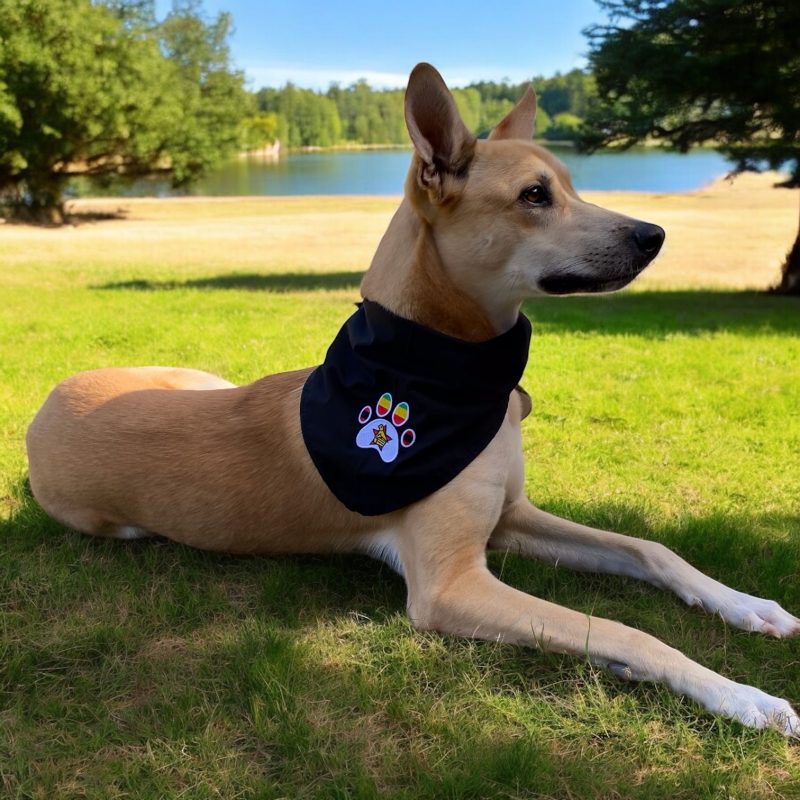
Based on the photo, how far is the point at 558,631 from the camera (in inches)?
118

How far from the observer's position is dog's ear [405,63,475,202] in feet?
10.5

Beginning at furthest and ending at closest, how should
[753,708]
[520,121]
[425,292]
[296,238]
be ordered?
[296,238] → [520,121] → [425,292] → [753,708]

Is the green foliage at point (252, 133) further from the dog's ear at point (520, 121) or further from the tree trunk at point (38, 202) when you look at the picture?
the dog's ear at point (520, 121)

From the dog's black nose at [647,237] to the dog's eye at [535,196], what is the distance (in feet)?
1.35

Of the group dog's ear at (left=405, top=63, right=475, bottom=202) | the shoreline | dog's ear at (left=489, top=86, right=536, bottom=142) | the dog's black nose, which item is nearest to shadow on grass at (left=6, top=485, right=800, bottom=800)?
the dog's black nose

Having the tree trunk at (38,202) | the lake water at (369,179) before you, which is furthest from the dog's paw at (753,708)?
the lake water at (369,179)

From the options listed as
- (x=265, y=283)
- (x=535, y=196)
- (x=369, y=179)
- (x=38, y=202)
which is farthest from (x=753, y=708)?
(x=369, y=179)

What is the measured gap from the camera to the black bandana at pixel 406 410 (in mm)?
3287

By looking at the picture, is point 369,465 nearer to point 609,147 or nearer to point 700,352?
point 700,352

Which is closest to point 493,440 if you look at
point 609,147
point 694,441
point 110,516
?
point 110,516

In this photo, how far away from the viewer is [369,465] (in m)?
3.32

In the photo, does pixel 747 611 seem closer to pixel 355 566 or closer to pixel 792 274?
pixel 355 566

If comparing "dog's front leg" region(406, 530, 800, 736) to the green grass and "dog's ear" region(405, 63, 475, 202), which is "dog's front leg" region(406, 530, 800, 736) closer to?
the green grass

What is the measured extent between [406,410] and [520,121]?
1845mm
